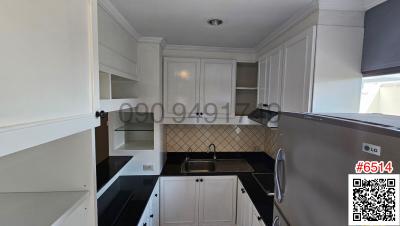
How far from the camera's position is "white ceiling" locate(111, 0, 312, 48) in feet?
4.41

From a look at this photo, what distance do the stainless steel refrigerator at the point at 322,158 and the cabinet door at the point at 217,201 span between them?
1.25 metres

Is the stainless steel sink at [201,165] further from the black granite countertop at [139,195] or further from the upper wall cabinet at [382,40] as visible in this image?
the upper wall cabinet at [382,40]

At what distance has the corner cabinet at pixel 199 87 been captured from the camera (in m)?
2.47

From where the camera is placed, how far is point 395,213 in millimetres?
565

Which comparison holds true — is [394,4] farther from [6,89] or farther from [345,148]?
[6,89]

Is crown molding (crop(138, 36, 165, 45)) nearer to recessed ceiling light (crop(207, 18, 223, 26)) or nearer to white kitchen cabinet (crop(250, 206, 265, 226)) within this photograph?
recessed ceiling light (crop(207, 18, 223, 26))

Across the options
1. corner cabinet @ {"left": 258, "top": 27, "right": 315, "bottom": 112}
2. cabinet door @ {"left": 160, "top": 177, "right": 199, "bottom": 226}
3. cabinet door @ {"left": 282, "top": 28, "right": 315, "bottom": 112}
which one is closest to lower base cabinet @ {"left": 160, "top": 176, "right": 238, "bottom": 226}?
cabinet door @ {"left": 160, "top": 177, "right": 199, "bottom": 226}

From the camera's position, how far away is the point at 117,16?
1517 mm

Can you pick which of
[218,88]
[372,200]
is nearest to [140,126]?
[218,88]

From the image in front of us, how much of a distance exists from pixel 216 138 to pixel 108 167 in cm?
154

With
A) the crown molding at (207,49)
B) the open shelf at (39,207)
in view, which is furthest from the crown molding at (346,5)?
the open shelf at (39,207)

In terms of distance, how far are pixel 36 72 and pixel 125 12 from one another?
1191mm

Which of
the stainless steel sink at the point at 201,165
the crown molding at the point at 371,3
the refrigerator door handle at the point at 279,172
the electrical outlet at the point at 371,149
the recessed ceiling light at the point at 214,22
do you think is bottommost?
the stainless steel sink at the point at 201,165

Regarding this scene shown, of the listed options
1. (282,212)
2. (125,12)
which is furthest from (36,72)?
(282,212)
